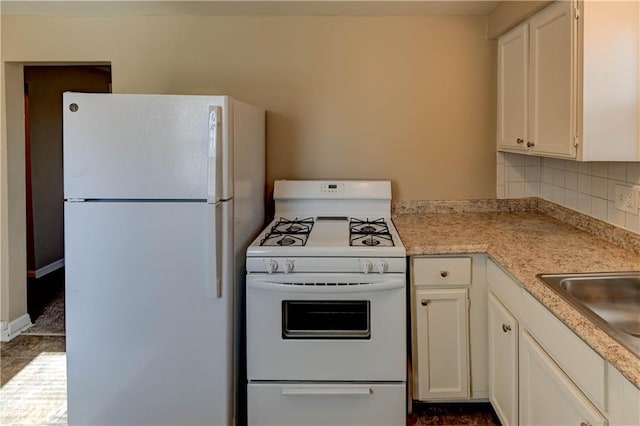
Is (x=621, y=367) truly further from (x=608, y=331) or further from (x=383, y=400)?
(x=383, y=400)

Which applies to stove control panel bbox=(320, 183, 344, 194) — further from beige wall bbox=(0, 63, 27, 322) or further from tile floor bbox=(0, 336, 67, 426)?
beige wall bbox=(0, 63, 27, 322)

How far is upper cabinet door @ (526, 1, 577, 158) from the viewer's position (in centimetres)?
193

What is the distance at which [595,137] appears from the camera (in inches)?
72.9

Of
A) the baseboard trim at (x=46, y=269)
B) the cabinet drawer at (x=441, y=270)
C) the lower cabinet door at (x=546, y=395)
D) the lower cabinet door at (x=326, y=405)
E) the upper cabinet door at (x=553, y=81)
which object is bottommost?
the lower cabinet door at (x=326, y=405)

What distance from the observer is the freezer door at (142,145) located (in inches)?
76.1

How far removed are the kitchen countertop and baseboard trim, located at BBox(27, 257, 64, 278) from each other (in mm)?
3654

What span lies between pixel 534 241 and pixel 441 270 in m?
0.44

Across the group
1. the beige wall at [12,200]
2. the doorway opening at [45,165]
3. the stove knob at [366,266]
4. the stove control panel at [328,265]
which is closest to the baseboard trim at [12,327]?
the beige wall at [12,200]

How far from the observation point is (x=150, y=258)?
1983 mm

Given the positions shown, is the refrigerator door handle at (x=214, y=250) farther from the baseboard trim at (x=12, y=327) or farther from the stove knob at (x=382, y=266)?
the baseboard trim at (x=12, y=327)

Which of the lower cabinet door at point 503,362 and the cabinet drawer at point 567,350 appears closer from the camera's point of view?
the cabinet drawer at point 567,350

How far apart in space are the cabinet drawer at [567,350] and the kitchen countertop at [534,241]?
0.05 m

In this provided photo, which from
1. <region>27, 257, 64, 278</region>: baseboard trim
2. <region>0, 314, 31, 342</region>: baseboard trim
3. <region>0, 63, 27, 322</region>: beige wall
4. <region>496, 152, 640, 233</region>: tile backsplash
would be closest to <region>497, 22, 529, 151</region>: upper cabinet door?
<region>496, 152, 640, 233</region>: tile backsplash

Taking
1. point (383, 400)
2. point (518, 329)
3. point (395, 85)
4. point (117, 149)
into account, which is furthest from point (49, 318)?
point (518, 329)
